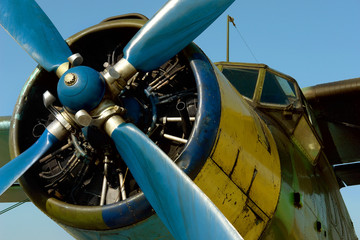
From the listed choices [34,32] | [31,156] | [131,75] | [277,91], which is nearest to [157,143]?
[131,75]

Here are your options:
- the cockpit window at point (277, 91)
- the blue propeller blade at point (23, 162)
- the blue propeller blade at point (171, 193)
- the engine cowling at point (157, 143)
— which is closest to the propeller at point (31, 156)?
the blue propeller blade at point (23, 162)

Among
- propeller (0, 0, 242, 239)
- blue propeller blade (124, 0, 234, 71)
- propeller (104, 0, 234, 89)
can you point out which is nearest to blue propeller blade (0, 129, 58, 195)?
propeller (0, 0, 242, 239)

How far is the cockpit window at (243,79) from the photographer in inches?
236

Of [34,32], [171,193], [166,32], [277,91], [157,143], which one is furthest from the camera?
[277,91]

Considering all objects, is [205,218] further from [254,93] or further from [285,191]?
[254,93]

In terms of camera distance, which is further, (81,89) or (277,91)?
(277,91)

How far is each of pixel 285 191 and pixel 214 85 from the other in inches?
A: 55.1

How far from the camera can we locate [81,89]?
4059 mm

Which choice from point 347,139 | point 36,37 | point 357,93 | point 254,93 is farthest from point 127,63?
point 347,139

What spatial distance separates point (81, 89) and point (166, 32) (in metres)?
0.93

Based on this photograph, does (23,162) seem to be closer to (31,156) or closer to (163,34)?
(31,156)

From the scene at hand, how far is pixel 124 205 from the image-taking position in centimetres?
409

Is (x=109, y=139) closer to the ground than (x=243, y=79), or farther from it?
farther from it

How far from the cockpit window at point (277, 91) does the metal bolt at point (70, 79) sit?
2.55 meters
